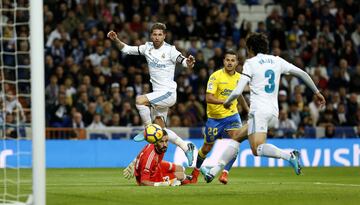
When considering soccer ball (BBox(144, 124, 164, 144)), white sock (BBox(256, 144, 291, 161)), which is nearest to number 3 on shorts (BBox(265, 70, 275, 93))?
white sock (BBox(256, 144, 291, 161))

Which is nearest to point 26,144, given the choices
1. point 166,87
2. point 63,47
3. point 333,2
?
point 63,47

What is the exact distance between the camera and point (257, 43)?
12.3 m

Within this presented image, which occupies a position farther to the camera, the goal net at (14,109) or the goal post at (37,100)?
the goal net at (14,109)

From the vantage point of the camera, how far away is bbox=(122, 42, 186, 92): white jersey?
48.3 feet

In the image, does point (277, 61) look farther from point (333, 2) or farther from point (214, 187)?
point (333, 2)

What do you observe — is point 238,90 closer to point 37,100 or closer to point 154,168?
point 154,168

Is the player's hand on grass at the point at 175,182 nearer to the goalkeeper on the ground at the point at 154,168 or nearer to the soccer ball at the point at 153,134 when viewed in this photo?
the goalkeeper on the ground at the point at 154,168

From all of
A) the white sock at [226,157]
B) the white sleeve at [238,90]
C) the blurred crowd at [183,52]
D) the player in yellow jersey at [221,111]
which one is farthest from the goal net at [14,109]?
the white sleeve at [238,90]

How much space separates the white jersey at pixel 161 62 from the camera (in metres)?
14.7

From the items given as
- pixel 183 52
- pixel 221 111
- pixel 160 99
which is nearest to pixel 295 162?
pixel 221 111

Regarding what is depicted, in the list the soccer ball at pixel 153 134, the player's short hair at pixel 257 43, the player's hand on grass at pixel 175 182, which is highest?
the player's short hair at pixel 257 43

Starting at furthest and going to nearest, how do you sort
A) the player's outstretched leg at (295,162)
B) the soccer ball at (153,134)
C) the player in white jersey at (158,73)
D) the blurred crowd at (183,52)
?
1. the blurred crowd at (183,52)
2. the player in white jersey at (158,73)
3. the soccer ball at (153,134)
4. the player's outstretched leg at (295,162)

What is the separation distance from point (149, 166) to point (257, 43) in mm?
2350

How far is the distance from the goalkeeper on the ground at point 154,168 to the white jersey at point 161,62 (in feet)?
5.70
